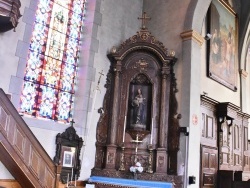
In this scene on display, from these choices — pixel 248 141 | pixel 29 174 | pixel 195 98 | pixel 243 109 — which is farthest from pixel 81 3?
pixel 248 141

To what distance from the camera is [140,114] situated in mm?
7254

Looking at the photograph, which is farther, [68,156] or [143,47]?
[143,47]

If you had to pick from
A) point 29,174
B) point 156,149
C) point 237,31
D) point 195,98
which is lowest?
point 29,174

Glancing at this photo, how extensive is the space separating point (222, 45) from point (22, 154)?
22.9 feet

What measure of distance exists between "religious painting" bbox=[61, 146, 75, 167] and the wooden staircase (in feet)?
3.85

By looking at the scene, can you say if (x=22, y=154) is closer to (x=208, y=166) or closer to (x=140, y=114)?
(x=140, y=114)

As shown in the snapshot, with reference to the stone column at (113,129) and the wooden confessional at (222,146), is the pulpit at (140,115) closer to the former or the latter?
the stone column at (113,129)

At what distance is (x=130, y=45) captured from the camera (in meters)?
7.38

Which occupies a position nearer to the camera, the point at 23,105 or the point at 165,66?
the point at 23,105

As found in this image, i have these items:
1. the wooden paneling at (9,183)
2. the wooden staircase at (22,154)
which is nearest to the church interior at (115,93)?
the wooden paneling at (9,183)

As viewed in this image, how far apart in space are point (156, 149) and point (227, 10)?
18.4ft

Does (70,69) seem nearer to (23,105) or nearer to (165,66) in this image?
(23,105)

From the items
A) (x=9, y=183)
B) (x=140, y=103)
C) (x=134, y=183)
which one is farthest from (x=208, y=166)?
(x=9, y=183)

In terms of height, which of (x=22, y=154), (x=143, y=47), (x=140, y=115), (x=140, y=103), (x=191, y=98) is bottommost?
(x=22, y=154)
